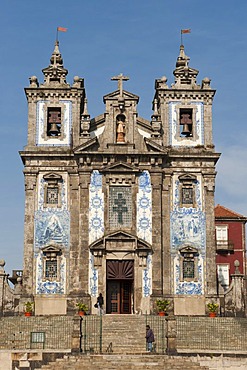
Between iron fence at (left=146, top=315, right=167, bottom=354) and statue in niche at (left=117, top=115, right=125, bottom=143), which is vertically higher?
statue in niche at (left=117, top=115, right=125, bottom=143)

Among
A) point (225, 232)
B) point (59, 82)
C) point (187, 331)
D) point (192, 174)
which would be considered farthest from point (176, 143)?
point (225, 232)

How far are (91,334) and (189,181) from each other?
11203 millimetres

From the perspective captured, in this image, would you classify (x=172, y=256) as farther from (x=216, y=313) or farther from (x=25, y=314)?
(x=25, y=314)

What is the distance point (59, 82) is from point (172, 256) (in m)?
11.4

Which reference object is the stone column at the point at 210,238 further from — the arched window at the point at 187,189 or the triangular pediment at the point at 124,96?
the triangular pediment at the point at 124,96

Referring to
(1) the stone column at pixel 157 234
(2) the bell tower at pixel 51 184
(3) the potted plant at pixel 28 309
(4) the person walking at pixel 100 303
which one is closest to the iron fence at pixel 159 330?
(4) the person walking at pixel 100 303

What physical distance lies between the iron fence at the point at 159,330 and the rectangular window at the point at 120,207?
19.6 ft

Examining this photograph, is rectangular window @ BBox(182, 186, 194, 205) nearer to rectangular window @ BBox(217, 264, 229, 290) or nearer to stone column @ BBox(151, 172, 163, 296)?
stone column @ BBox(151, 172, 163, 296)

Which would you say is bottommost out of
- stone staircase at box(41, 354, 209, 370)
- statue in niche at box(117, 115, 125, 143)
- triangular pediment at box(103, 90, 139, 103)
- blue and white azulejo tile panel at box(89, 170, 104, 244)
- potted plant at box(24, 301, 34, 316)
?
stone staircase at box(41, 354, 209, 370)

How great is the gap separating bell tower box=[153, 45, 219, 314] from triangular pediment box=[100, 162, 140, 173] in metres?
1.93

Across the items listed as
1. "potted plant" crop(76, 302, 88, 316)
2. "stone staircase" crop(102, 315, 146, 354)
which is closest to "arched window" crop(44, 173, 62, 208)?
"potted plant" crop(76, 302, 88, 316)

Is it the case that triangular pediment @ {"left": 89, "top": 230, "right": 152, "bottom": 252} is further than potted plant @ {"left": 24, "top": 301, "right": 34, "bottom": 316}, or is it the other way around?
triangular pediment @ {"left": 89, "top": 230, "right": 152, "bottom": 252}

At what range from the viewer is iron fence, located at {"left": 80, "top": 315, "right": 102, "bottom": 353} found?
29250mm

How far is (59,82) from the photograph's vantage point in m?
40.9
